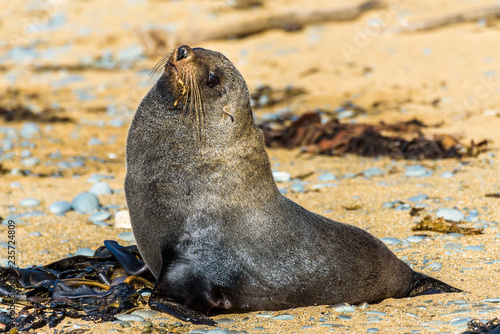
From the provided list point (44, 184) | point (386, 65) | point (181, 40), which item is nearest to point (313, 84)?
point (386, 65)

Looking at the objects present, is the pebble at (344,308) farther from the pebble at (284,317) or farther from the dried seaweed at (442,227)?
the dried seaweed at (442,227)

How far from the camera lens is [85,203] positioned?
596cm

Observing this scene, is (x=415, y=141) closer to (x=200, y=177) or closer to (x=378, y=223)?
(x=378, y=223)

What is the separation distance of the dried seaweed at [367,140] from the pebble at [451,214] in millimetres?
1965

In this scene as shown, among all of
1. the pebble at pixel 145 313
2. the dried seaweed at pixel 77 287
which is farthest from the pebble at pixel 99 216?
the pebble at pixel 145 313

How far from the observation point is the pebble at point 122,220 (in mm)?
5570

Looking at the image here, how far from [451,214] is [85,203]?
3280 mm

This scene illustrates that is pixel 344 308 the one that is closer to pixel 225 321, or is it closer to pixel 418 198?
pixel 225 321

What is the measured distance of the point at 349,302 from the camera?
416 cm

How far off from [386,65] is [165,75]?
8.16 metres

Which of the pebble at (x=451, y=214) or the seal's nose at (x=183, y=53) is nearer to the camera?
the seal's nose at (x=183, y=53)

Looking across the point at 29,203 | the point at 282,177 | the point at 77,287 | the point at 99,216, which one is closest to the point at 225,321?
the point at 77,287

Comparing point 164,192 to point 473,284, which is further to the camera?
point 473,284

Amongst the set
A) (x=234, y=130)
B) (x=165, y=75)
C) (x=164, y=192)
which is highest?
(x=165, y=75)
